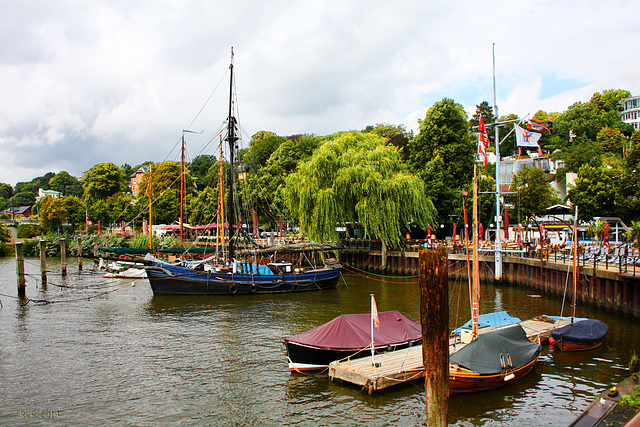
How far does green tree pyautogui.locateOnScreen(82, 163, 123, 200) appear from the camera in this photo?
97688 millimetres

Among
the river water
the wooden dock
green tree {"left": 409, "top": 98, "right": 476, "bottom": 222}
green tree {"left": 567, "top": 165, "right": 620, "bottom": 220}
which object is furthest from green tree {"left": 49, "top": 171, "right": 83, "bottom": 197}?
the wooden dock

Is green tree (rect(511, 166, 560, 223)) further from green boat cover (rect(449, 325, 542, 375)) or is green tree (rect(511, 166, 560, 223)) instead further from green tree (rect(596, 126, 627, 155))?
green boat cover (rect(449, 325, 542, 375))

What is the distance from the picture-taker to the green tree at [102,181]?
97688mm

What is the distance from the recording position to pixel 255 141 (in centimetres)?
9875

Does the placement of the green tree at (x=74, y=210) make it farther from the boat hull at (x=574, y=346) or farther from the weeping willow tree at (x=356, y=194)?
the boat hull at (x=574, y=346)

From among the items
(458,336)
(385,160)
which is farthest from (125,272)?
(458,336)

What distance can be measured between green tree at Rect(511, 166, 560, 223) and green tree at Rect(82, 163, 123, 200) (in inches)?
3338

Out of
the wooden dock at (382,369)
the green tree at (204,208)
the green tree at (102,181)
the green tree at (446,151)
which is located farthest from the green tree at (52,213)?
the wooden dock at (382,369)

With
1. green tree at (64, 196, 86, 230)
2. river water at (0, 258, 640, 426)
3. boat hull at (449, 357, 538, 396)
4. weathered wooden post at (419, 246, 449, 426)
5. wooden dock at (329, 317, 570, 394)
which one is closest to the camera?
→ weathered wooden post at (419, 246, 449, 426)

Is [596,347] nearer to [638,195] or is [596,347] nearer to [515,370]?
[515,370]

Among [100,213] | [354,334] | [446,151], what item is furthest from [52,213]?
[354,334]

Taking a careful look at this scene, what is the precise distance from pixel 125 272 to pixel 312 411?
3795 centimetres

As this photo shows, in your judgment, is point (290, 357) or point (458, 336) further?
point (458, 336)

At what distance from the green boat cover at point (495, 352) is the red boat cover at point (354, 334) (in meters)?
2.98
